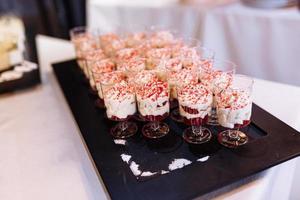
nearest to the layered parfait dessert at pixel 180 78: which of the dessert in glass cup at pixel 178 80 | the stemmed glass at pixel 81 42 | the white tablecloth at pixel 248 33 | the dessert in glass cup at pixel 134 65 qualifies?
the dessert in glass cup at pixel 178 80

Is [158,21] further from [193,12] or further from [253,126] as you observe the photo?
[253,126]

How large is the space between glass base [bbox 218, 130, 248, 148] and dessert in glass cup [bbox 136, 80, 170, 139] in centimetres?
15

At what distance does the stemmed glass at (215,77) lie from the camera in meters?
0.78

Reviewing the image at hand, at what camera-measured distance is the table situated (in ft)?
2.31

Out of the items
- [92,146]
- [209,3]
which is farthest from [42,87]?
[209,3]

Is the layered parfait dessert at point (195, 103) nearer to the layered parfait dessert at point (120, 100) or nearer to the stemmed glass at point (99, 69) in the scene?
the layered parfait dessert at point (120, 100)

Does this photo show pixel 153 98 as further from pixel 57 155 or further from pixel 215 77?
pixel 57 155

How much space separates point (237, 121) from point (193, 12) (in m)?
1.20

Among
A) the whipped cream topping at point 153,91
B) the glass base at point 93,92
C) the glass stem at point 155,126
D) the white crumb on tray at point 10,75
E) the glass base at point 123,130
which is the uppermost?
the whipped cream topping at point 153,91

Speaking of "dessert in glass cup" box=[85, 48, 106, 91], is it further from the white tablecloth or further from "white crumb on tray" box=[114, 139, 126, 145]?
the white tablecloth

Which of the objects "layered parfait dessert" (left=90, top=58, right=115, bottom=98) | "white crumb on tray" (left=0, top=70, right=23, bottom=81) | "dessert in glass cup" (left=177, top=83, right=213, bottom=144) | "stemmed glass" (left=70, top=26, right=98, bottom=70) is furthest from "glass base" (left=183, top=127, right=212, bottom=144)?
"white crumb on tray" (left=0, top=70, right=23, bottom=81)

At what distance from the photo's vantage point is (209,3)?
1.78m

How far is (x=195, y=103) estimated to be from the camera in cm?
74

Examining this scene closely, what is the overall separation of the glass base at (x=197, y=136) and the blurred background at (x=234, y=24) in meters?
0.80
